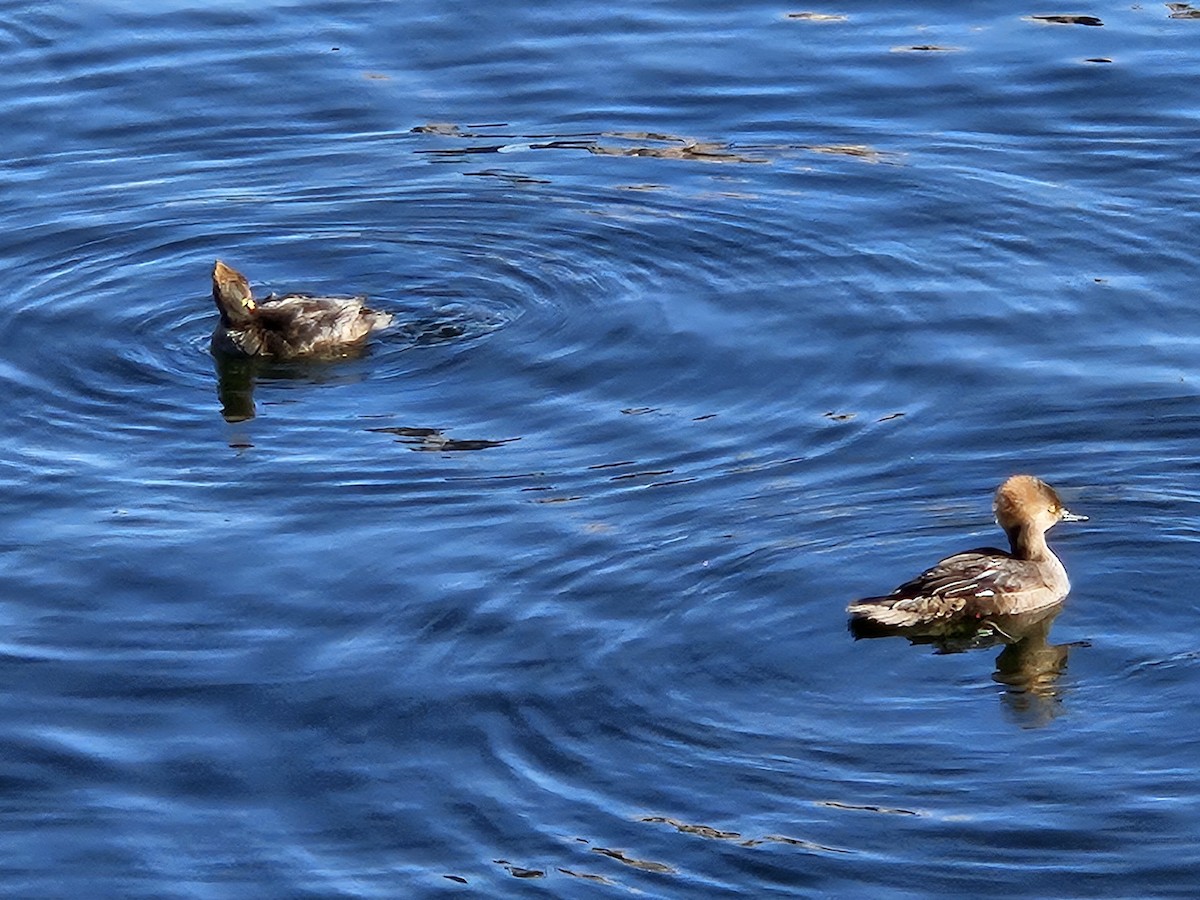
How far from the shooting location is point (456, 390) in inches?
→ 552

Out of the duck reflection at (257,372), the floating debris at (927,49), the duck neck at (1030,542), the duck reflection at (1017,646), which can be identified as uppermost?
the floating debris at (927,49)

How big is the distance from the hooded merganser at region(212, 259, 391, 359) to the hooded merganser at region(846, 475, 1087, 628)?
4.32m

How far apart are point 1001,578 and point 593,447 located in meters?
2.58

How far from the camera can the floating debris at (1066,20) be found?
19.5m

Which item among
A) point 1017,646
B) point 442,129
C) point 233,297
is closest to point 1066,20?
point 442,129

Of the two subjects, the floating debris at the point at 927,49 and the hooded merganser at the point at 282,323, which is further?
the floating debris at the point at 927,49

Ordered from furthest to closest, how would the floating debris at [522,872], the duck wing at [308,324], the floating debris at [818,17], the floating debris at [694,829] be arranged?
the floating debris at [818,17] < the duck wing at [308,324] < the floating debris at [694,829] < the floating debris at [522,872]

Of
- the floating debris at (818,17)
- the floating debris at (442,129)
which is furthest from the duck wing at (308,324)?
the floating debris at (818,17)

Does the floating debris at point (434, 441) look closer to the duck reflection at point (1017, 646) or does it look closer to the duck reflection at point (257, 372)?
the duck reflection at point (257, 372)

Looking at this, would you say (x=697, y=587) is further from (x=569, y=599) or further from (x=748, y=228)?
(x=748, y=228)

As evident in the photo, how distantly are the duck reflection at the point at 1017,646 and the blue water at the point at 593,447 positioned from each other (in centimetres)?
3

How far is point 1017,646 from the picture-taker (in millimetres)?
11461

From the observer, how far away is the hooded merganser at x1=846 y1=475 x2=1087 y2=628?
11.1 metres

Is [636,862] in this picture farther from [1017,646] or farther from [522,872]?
[1017,646]
